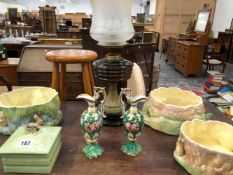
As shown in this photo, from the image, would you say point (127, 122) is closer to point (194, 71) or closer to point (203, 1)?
point (194, 71)

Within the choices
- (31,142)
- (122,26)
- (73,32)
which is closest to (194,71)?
(73,32)

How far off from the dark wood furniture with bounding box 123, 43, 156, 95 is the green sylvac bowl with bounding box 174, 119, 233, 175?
1718mm

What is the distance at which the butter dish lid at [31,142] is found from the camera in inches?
23.6

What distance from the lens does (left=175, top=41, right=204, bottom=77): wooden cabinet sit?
15.0ft

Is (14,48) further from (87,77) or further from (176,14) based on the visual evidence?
(176,14)

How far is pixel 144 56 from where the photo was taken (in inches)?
106

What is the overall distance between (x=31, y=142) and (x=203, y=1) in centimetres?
766

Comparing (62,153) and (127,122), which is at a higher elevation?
(127,122)

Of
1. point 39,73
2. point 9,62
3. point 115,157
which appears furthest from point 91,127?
point 9,62

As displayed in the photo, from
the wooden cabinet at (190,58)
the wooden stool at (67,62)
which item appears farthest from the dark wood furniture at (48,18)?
the wooden stool at (67,62)

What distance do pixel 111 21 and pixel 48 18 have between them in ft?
11.8

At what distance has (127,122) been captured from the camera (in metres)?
0.68

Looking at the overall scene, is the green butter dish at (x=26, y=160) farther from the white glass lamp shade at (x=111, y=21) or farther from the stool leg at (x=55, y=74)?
the stool leg at (x=55, y=74)

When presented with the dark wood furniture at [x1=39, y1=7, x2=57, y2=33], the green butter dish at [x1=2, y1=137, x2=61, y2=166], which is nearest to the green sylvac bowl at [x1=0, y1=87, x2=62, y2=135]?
the green butter dish at [x1=2, y1=137, x2=61, y2=166]
